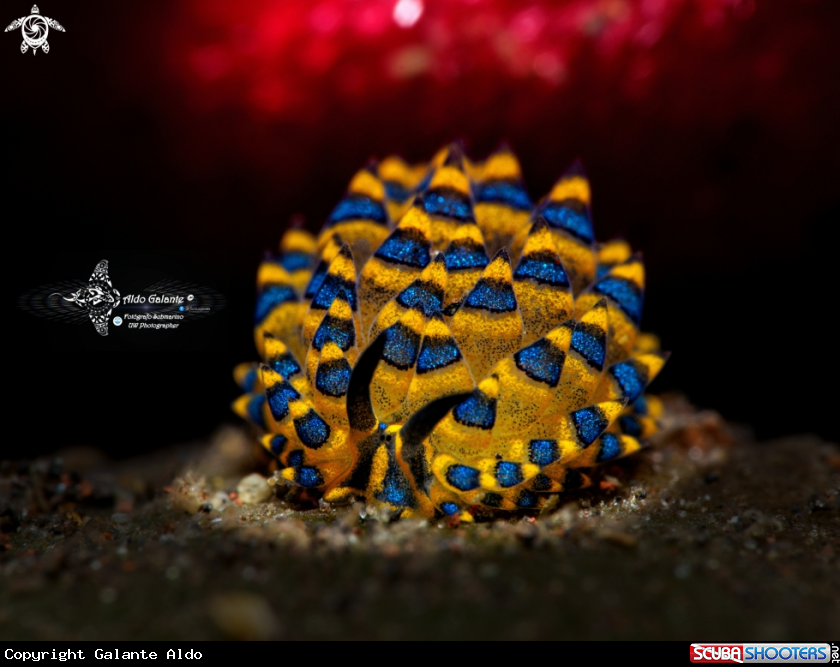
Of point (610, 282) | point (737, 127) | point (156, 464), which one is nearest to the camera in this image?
point (610, 282)

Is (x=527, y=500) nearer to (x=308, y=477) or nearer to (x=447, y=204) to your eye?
(x=308, y=477)

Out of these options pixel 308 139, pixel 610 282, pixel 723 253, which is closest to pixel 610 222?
pixel 723 253

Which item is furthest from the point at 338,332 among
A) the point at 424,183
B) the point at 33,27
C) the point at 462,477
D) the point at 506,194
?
the point at 33,27

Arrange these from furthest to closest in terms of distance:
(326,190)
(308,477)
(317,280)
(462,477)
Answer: (326,190), (317,280), (308,477), (462,477)

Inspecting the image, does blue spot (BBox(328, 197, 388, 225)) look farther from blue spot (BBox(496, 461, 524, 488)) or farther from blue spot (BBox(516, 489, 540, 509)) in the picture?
blue spot (BBox(516, 489, 540, 509))

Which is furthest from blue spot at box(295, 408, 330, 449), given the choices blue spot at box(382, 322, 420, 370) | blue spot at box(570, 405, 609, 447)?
blue spot at box(570, 405, 609, 447)

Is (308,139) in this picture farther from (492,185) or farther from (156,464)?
(156,464)
